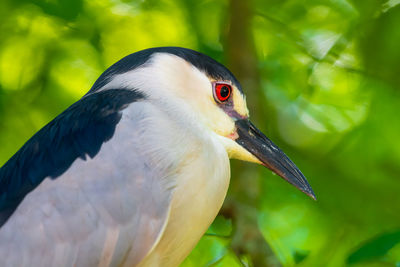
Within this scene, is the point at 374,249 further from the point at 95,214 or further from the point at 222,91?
the point at 95,214

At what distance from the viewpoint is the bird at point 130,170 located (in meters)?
2.04

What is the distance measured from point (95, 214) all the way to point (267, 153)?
2.45ft

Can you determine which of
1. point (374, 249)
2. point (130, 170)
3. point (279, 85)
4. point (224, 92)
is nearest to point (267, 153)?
point (224, 92)

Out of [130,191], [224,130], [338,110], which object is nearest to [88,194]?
[130,191]

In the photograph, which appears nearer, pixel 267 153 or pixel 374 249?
pixel 374 249

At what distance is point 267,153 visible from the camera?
2.50 meters

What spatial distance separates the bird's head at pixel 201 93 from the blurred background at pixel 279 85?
46 centimetres

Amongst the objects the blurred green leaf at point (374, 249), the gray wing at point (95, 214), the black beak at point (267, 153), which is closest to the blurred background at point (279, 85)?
the black beak at point (267, 153)

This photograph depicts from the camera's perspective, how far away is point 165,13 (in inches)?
130

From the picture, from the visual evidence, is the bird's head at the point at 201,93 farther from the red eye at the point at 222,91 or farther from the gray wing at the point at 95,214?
the gray wing at the point at 95,214

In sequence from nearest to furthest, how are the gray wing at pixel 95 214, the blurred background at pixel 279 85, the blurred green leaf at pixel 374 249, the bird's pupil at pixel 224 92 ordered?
1. the gray wing at pixel 95 214
2. the blurred green leaf at pixel 374 249
3. the bird's pupil at pixel 224 92
4. the blurred background at pixel 279 85

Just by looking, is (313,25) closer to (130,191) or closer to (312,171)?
(312,171)

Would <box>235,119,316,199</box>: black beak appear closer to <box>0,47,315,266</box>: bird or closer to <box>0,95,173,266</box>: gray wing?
<box>0,47,315,266</box>: bird

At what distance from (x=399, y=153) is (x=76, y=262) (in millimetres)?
1723
